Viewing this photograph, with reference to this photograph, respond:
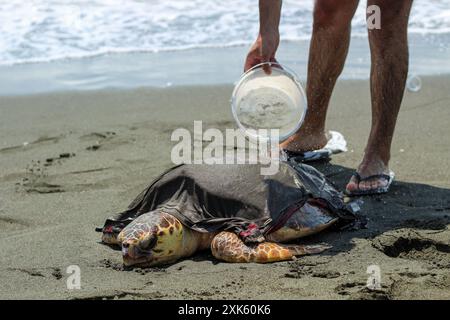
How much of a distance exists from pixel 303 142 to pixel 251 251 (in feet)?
4.67

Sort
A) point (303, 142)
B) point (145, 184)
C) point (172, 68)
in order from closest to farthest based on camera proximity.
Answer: point (145, 184) < point (303, 142) < point (172, 68)

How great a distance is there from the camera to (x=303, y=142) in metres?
4.47

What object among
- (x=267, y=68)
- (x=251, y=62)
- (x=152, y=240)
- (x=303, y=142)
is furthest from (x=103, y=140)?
(x=152, y=240)

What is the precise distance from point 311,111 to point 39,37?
165 inches

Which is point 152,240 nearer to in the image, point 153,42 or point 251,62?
point 251,62

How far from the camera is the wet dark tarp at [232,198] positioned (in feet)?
10.9

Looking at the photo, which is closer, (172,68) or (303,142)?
(303,142)

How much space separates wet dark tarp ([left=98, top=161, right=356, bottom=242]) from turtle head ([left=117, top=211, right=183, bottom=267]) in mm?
81

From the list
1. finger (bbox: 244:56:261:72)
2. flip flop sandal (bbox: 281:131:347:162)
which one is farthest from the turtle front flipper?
flip flop sandal (bbox: 281:131:347:162)

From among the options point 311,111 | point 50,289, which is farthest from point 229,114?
point 50,289

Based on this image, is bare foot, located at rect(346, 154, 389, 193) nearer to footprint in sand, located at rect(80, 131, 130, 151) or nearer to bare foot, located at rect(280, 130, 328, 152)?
bare foot, located at rect(280, 130, 328, 152)

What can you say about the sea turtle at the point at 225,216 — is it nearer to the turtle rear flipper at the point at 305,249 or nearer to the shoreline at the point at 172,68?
the turtle rear flipper at the point at 305,249

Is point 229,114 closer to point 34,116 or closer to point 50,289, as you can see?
point 34,116

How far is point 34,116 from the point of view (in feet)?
18.8
